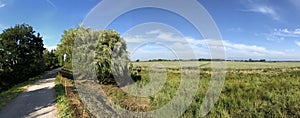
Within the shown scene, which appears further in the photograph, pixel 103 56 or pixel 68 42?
pixel 68 42

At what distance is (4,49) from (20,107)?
27800 millimetres

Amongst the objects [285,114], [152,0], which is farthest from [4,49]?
[285,114]

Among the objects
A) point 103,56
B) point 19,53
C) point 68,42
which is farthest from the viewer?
point 19,53

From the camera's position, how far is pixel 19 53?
124 feet

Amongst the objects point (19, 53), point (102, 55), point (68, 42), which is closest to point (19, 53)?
point (19, 53)

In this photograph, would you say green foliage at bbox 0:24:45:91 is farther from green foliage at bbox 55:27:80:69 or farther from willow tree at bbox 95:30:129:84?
willow tree at bbox 95:30:129:84

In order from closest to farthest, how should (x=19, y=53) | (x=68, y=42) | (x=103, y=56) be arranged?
(x=103, y=56)
(x=68, y=42)
(x=19, y=53)

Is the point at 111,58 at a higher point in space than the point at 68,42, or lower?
lower

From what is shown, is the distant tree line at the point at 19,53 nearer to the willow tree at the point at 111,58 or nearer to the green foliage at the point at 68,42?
the green foliage at the point at 68,42

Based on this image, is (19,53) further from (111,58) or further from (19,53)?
(111,58)

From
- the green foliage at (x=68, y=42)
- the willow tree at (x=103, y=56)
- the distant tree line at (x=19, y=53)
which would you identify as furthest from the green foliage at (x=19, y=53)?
the willow tree at (x=103, y=56)

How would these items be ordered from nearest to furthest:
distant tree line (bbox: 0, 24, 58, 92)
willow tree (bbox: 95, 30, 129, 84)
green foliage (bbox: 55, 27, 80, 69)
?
willow tree (bbox: 95, 30, 129, 84), green foliage (bbox: 55, 27, 80, 69), distant tree line (bbox: 0, 24, 58, 92)

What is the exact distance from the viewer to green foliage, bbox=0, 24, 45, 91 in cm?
3555

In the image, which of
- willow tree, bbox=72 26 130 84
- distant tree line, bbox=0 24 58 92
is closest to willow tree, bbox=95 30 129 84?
willow tree, bbox=72 26 130 84
